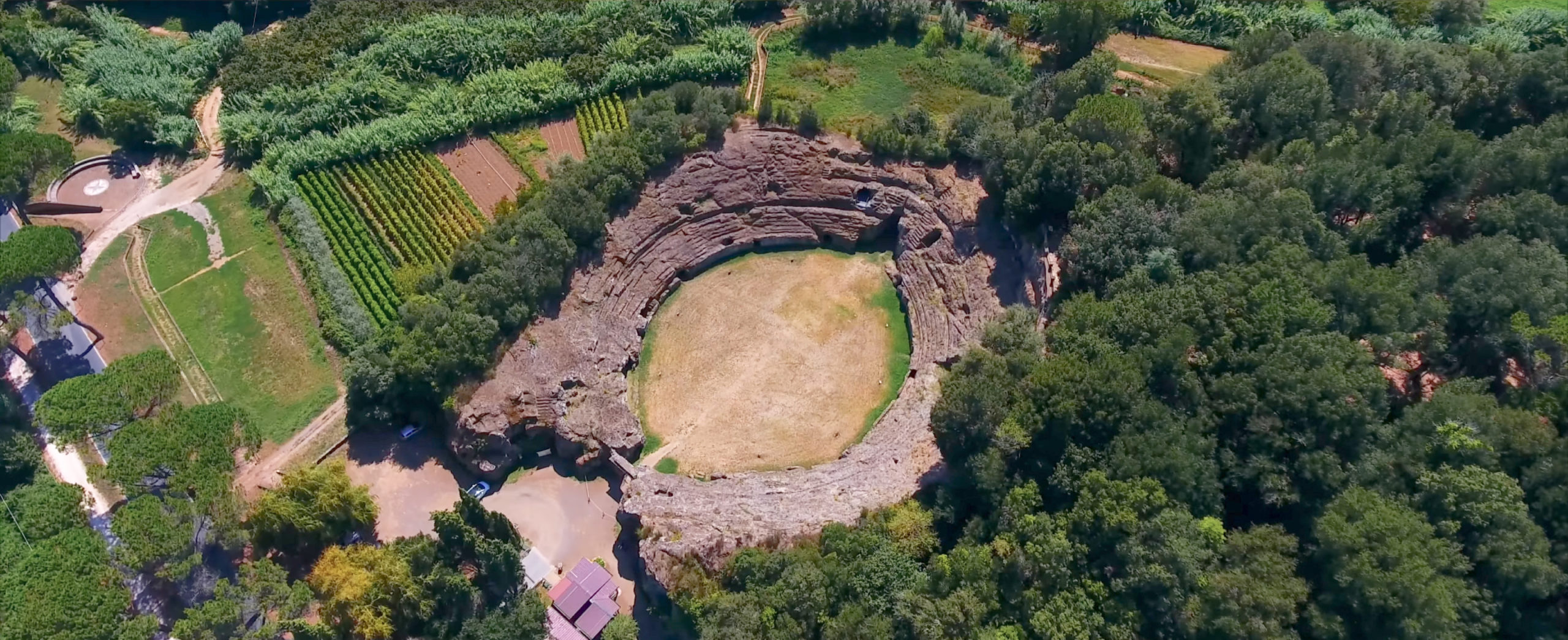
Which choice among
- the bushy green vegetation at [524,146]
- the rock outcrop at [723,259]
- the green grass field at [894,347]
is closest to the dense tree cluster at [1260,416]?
the rock outcrop at [723,259]

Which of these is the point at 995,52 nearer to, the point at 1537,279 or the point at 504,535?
the point at 1537,279


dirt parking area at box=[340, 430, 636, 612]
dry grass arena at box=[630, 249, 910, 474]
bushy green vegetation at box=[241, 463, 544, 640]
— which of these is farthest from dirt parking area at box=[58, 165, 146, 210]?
dry grass arena at box=[630, 249, 910, 474]

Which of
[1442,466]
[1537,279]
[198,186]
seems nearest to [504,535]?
[198,186]

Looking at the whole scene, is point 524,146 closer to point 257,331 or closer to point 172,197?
point 257,331

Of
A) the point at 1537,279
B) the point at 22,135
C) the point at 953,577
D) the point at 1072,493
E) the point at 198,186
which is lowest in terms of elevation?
the point at 953,577

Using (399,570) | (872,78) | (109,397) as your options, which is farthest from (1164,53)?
(109,397)

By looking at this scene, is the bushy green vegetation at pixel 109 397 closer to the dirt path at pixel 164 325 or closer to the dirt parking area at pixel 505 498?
the dirt path at pixel 164 325
